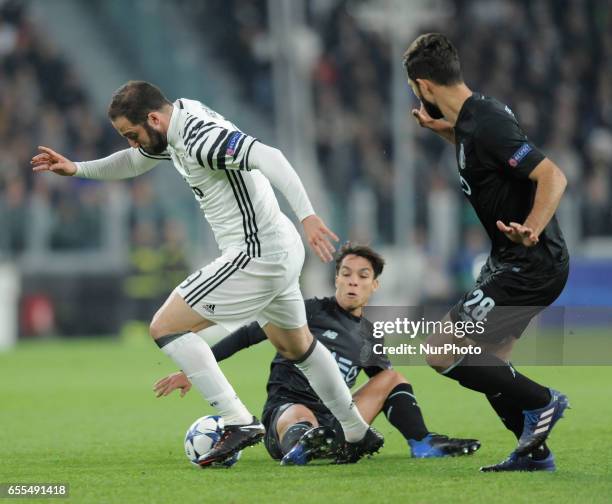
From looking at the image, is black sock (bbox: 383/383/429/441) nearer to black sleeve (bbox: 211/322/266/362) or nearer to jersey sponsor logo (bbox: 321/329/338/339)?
jersey sponsor logo (bbox: 321/329/338/339)

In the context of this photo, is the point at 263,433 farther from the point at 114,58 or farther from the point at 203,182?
the point at 114,58

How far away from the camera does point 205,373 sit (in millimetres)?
6660

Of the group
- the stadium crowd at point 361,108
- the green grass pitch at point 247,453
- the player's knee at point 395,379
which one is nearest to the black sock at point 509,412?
the green grass pitch at point 247,453

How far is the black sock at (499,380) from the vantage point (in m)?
6.29

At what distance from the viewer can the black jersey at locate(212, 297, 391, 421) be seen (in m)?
7.28

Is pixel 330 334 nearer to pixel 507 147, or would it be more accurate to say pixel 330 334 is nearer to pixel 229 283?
pixel 229 283

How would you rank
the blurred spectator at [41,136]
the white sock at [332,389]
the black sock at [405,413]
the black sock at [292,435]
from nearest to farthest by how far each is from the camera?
the white sock at [332,389], the black sock at [292,435], the black sock at [405,413], the blurred spectator at [41,136]

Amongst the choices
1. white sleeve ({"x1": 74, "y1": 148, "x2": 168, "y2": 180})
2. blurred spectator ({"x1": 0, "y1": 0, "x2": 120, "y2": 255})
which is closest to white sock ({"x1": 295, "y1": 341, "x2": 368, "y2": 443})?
white sleeve ({"x1": 74, "y1": 148, "x2": 168, "y2": 180})

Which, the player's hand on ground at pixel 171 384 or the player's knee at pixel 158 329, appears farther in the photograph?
the player's hand on ground at pixel 171 384

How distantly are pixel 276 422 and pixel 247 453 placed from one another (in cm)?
66

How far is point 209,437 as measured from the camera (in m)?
6.91

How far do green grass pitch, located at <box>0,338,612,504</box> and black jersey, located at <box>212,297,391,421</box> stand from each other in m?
0.37

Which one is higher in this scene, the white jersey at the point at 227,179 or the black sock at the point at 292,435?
the white jersey at the point at 227,179

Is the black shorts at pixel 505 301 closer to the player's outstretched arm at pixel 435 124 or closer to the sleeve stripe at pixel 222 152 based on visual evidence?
the player's outstretched arm at pixel 435 124
